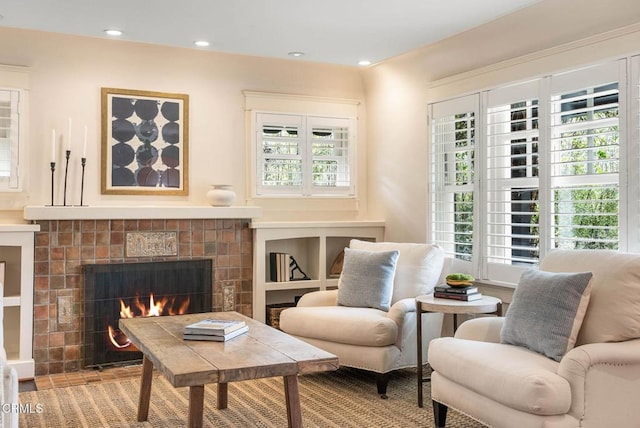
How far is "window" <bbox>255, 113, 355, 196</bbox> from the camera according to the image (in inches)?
219

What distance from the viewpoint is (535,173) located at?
4.17 m

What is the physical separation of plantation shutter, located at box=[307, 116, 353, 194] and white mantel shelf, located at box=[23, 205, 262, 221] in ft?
2.65

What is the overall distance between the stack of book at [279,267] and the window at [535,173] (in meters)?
1.31

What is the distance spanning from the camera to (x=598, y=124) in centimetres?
367

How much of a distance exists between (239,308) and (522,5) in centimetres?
313

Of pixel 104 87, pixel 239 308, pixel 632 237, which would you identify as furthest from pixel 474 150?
pixel 104 87

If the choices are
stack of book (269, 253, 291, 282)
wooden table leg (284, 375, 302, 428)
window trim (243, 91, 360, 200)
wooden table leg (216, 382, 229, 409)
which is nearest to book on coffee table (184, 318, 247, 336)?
wooden table leg (284, 375, 302, 428)

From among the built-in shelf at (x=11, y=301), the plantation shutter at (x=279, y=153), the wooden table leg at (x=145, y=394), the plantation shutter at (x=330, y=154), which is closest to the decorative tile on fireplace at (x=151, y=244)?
the built-in shelf at (x=11, y=301)

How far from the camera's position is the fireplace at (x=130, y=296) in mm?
4734

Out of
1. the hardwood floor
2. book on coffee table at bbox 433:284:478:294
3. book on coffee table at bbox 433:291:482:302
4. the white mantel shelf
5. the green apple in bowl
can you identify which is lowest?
the hardwood floor

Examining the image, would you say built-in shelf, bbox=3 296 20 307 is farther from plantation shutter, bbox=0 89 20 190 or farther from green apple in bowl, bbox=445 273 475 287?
green apple in bowl, bbox=445 273 475 287

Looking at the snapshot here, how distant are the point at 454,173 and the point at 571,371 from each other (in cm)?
241

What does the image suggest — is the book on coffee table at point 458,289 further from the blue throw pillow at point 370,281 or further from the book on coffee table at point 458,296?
Answer: the blue throw pillow at point 370,281

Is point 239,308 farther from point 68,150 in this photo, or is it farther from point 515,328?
point 515,328
